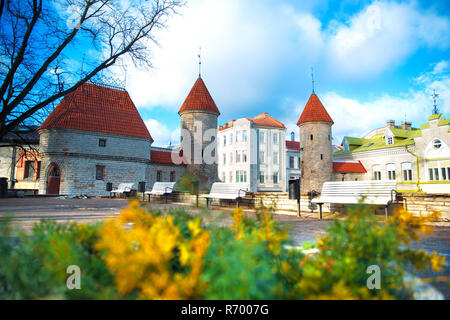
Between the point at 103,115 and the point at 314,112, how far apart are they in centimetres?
2401

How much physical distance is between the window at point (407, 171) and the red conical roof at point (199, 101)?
24.2 meters

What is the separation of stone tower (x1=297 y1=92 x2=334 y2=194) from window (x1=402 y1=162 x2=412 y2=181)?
918 cm

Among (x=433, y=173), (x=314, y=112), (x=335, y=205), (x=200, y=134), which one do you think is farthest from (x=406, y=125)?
(x=335, y=205)

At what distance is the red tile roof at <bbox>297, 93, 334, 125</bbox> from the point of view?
3433cm

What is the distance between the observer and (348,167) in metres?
38.7

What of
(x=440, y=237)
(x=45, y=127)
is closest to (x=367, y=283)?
(x=440, y=237)

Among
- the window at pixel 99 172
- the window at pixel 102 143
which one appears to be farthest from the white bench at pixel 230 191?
the window at pixel 102 143

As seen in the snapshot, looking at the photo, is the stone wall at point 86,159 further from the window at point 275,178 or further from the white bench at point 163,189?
the window at point 275,178

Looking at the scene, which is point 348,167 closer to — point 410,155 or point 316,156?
point 410,155

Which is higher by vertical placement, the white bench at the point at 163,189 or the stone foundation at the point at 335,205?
the white bench at the point at 163,189

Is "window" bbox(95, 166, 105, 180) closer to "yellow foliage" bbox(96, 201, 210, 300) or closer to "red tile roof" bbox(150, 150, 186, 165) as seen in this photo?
"red tile roof" bbox(150, 150, 186, 165)

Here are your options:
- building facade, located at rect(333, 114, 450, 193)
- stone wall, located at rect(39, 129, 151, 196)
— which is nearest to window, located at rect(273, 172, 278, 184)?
building facade, located at rect(333, 114, 450, 193)

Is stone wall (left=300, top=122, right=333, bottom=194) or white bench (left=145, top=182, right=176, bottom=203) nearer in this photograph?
white bench (left=145, top=182, right=176, bottom=203)

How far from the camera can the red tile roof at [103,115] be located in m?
27.0
